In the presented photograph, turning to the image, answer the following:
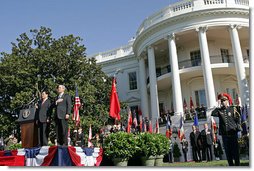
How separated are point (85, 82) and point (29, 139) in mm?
7760

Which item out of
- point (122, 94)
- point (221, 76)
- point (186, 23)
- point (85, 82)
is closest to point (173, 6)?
point (186, 23)

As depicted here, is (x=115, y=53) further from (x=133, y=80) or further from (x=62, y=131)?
(x=62, y=131)

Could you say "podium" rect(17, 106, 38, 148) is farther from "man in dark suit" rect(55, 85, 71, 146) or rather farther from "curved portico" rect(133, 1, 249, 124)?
"curved portico" rect(133, 1, 249, 124)

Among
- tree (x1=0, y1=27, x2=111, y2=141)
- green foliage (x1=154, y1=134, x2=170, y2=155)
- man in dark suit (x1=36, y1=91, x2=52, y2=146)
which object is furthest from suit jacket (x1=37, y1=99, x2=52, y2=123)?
tree (x1=0, y1=27, x2=111, y2=141)

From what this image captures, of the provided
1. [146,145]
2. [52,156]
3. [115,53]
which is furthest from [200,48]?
[52,156]

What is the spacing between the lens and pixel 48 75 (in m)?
12.8

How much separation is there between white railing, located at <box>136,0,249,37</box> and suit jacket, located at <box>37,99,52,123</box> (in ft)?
31.4

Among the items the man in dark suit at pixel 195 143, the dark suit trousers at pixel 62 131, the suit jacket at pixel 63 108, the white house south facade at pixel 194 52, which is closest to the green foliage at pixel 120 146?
the dark suit trousers at pixel 62 131

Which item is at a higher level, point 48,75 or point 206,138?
point 48,75

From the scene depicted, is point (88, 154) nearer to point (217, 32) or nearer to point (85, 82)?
point (85, 82)

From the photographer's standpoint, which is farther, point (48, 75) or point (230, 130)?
point (48, 75)

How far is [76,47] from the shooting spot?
44.6 feet

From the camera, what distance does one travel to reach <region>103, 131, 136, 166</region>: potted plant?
5.76 m

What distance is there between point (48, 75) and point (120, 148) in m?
7.89
